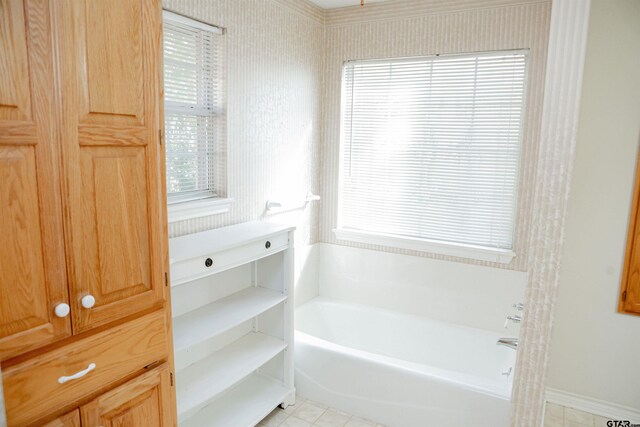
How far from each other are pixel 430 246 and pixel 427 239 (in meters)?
0.06

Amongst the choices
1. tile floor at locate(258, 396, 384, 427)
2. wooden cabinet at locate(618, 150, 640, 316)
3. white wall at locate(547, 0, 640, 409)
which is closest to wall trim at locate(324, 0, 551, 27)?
white wall at locate(547, 0, 640, 409)

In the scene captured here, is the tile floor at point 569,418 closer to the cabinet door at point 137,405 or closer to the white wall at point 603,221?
the white wall at point 603,221

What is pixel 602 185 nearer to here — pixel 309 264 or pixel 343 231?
pixel 343 231

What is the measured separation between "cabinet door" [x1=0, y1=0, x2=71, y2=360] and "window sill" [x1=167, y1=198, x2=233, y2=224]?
98 cm

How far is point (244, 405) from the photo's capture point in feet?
8.07

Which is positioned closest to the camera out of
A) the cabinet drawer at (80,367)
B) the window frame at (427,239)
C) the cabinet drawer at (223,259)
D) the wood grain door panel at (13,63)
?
the wood grain door panel at (13,63)

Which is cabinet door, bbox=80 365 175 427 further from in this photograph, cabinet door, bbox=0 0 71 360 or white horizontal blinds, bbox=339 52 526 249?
white horizontal blinds, bbox=339 52 526 249

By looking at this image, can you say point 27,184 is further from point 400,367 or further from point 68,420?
point 400,367

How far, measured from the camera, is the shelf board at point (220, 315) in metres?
1.99

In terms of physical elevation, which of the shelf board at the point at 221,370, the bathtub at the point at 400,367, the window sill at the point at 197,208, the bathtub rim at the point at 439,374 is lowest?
the bathtub at the point at 400,367

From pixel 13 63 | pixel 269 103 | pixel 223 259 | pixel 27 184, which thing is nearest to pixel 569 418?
pixel 223 259

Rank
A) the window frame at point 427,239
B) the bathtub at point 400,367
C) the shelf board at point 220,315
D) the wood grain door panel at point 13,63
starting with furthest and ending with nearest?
the window frame at point 427,239
the bathtub at point 400,367
the shelf board at point 220,315
the wood grain door panel at point 13,63

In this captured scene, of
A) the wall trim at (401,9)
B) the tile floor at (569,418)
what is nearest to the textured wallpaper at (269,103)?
the wall trim at (401,9)

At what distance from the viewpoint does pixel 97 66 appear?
1.22 metres
